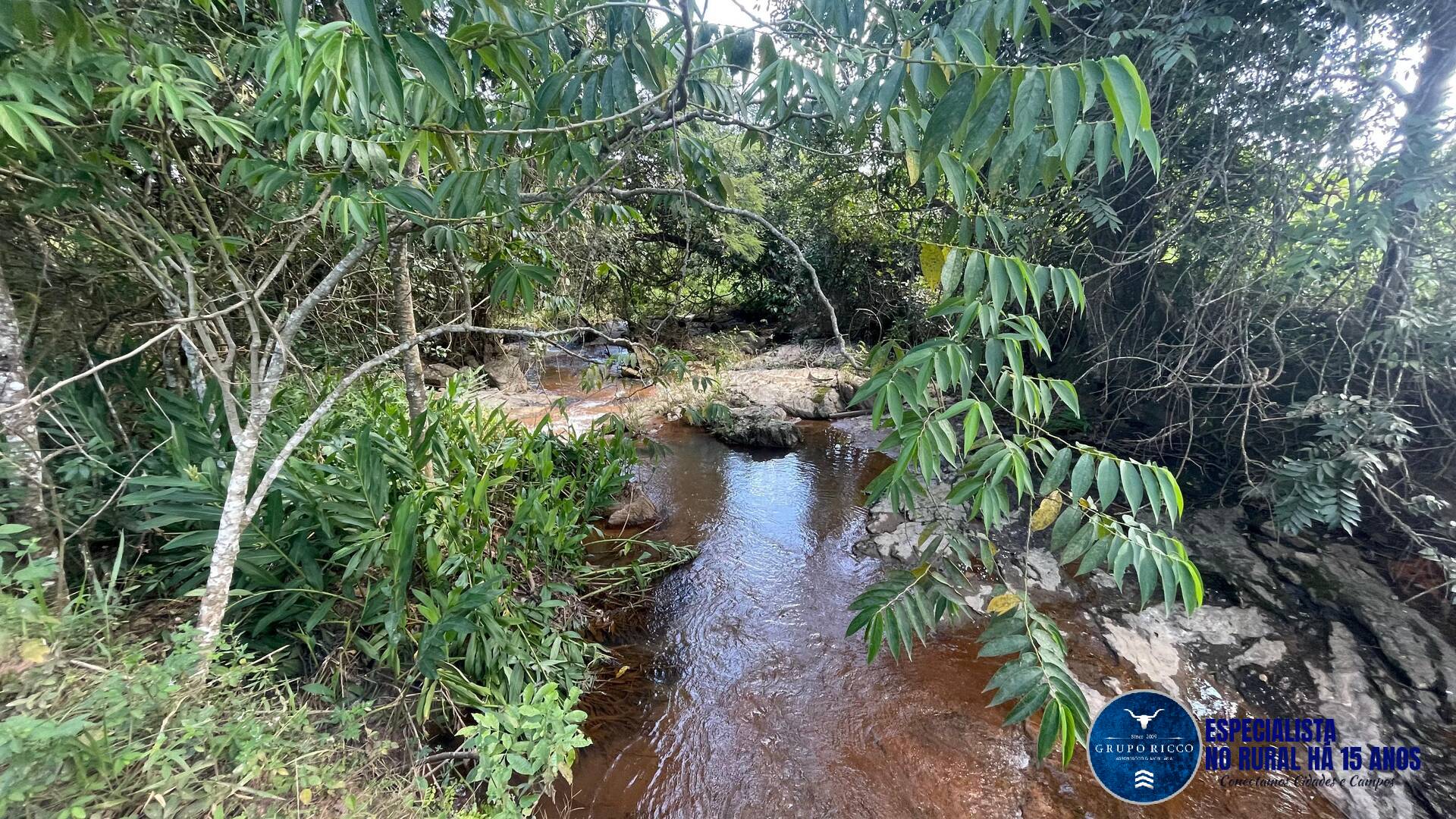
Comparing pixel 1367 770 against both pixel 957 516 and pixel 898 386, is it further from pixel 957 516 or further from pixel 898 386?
pixel 898 386

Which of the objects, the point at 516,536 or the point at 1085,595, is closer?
the point at 516,536

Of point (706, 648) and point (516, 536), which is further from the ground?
point (516, 536)

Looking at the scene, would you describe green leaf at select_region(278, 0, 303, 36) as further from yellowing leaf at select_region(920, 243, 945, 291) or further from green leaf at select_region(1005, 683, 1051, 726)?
green leaf at select_region(1005, 683, 1051, 726)

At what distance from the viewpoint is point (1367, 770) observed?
6.30 ft

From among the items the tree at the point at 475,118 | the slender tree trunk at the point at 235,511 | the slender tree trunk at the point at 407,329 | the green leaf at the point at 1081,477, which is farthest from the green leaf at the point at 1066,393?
the slender tree trunk at the point at 407,329

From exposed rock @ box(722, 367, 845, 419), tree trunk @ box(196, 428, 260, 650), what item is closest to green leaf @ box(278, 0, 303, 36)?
tree trunk @ box(196, 428, 260, 650)

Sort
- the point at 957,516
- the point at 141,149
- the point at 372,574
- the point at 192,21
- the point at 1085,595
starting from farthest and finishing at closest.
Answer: the point at 957,516, the point at 1085,595, the point at 372,574, the point at 192,21, the point at 141,149

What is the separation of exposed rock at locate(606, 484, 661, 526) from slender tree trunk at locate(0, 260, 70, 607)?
2667 mm

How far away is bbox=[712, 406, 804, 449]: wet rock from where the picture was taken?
5.68 m

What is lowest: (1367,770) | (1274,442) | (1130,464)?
(1367,770)

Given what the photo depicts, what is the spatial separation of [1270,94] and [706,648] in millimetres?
3942

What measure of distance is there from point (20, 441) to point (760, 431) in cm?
489

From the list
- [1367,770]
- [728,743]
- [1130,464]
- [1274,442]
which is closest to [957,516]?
[1274,442]

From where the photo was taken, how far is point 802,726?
7.46 feet
